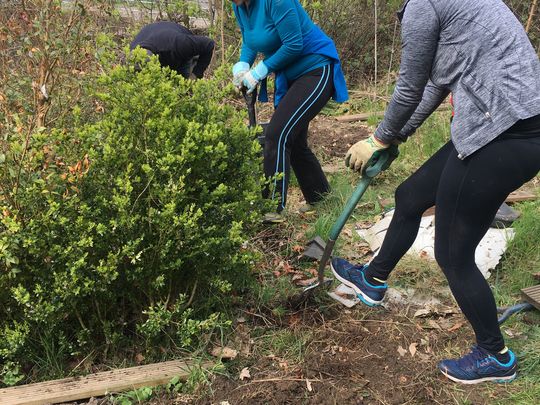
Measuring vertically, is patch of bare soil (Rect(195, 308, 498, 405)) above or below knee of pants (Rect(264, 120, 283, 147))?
below

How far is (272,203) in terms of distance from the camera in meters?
2.85

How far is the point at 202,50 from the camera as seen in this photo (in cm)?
482

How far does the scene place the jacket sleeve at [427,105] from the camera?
266 cm

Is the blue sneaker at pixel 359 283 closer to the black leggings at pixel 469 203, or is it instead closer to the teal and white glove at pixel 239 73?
the black leggings at pixel 469 203

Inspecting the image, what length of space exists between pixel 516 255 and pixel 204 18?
5.49 m

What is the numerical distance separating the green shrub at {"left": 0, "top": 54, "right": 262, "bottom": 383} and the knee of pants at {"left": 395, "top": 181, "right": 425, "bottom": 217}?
748mm

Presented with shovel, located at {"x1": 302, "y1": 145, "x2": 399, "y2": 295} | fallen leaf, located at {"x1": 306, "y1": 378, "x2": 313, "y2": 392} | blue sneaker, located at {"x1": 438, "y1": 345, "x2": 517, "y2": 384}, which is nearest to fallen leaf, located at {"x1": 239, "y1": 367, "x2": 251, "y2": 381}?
fallen leaf, located at {"x1": 306, "y1": 378, "x2": 313, "y2": 392}

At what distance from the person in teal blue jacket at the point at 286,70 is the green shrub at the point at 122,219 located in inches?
37.4

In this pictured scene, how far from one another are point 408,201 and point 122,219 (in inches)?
56.0

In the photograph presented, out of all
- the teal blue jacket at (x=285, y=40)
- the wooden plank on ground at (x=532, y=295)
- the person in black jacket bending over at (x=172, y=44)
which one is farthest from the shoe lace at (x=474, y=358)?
the person in black jacket bending over at (x=172, y=44)

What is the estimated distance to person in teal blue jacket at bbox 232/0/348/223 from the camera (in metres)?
3.55

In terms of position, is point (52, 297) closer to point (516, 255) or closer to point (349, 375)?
point (349, 375)

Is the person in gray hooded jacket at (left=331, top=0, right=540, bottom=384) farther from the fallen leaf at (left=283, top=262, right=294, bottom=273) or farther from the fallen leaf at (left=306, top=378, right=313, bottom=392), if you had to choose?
the fallen leaf at (left=283, top=262, right=294, bottom=273)

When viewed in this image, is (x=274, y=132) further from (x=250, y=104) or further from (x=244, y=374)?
(x=244, y=374)
